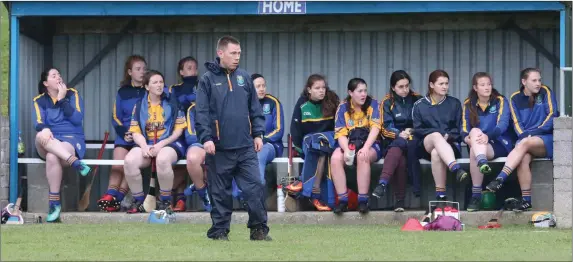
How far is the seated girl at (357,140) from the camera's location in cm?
1314

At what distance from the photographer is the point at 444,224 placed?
11867 millimetres

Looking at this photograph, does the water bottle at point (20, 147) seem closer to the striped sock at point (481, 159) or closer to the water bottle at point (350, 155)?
the water bottle at point (350, 155)

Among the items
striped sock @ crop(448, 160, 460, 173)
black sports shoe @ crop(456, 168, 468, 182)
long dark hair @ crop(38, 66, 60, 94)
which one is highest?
long dark hair @ crop(38, 66, 60, 94)

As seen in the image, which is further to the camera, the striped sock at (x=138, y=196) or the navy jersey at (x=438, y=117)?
the striped sock at (x=138, y=196)

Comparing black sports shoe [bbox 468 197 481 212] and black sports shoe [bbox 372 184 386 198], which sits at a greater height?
black sports shoe [bbox 372 184 386 198]

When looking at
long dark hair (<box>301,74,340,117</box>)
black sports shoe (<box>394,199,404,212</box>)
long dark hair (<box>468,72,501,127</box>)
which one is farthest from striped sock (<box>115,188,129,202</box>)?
long dark hair (<box>468,72,501,127</box>)

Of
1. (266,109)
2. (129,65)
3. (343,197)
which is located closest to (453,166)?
(343,197)

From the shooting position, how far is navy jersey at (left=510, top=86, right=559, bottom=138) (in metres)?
13.1

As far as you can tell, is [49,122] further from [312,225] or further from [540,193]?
[540,193]

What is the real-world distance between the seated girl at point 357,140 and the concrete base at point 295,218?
11 cm

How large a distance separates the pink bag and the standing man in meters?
2.17

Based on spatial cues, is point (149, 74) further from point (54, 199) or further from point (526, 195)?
point (526, 195)

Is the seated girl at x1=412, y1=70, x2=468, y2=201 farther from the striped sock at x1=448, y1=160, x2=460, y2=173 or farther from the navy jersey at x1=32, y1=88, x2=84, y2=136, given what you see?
the navy jersey at x1=32, y1=88, x2=84, y2=136

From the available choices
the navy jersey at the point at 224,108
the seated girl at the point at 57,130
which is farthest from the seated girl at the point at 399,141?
the seated girl at the point at 57,130
